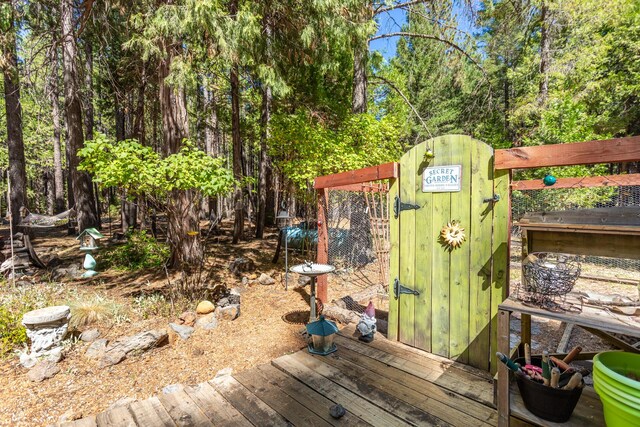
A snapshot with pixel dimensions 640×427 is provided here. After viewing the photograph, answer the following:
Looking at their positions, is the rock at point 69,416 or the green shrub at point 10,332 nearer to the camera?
the rock at point 69,416

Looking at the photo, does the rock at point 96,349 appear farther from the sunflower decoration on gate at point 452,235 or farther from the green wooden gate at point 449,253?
the sunflower decoration on gate at point 452,235

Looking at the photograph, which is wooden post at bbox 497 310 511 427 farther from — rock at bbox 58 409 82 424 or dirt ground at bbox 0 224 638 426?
rock at bbox 58 409 82 424

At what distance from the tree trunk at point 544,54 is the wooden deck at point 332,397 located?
30.5ft

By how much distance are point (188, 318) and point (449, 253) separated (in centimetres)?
355

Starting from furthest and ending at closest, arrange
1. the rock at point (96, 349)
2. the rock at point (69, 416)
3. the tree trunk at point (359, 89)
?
the tree trunk at point (359, 89), the rock at point (96, 349), the rock at point (69, 416)

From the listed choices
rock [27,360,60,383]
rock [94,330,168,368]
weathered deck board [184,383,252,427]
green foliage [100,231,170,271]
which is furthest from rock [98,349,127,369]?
green foliage [100,231,170,271]

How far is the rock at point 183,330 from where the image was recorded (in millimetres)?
3964

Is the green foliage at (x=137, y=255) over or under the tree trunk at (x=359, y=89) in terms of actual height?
under

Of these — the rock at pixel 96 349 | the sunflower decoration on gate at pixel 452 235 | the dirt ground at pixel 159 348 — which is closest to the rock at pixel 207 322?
the dirt ground at pixel 159 348

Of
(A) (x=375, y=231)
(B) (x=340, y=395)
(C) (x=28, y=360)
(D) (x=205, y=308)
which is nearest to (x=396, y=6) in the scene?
(A) (x=375, y=231)

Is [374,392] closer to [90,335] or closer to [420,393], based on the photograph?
[420,393]

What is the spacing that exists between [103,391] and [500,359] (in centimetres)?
339

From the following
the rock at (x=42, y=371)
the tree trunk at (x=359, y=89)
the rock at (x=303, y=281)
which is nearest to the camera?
the rock at (x=42, y=371)

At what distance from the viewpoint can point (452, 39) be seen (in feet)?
23.6
